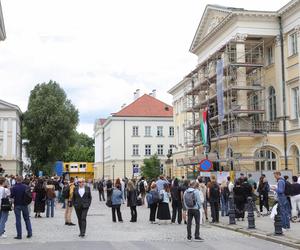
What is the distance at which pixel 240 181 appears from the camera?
20531 mm

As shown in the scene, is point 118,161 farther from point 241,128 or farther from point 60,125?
point 241,128

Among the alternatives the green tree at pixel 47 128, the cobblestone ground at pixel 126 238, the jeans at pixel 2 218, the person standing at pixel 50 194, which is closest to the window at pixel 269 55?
the person standing at pixel 50 194

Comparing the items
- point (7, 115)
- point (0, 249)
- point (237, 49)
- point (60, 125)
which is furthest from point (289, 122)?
point (7, 115)

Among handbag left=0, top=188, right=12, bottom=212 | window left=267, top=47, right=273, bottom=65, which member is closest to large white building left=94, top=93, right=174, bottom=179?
window left=267, top=47, right=273, bottom=65

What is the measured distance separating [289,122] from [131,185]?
63.2 feet

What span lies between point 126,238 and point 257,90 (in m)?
26.4

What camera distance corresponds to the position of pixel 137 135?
9056 centimetres

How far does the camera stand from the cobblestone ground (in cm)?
1361

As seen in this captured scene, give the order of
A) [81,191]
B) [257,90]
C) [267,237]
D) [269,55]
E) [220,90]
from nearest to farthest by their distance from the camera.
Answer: [267,237] < [81,191] < [220,90] < [257,90] < [269,55]

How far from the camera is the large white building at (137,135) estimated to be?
8875 cm

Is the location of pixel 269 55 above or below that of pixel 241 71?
above

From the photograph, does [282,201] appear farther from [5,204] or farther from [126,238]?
[5,204]

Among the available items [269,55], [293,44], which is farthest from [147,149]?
[293,44]

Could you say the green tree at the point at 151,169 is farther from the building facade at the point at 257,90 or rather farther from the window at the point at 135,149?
the window at the point at 135,149
